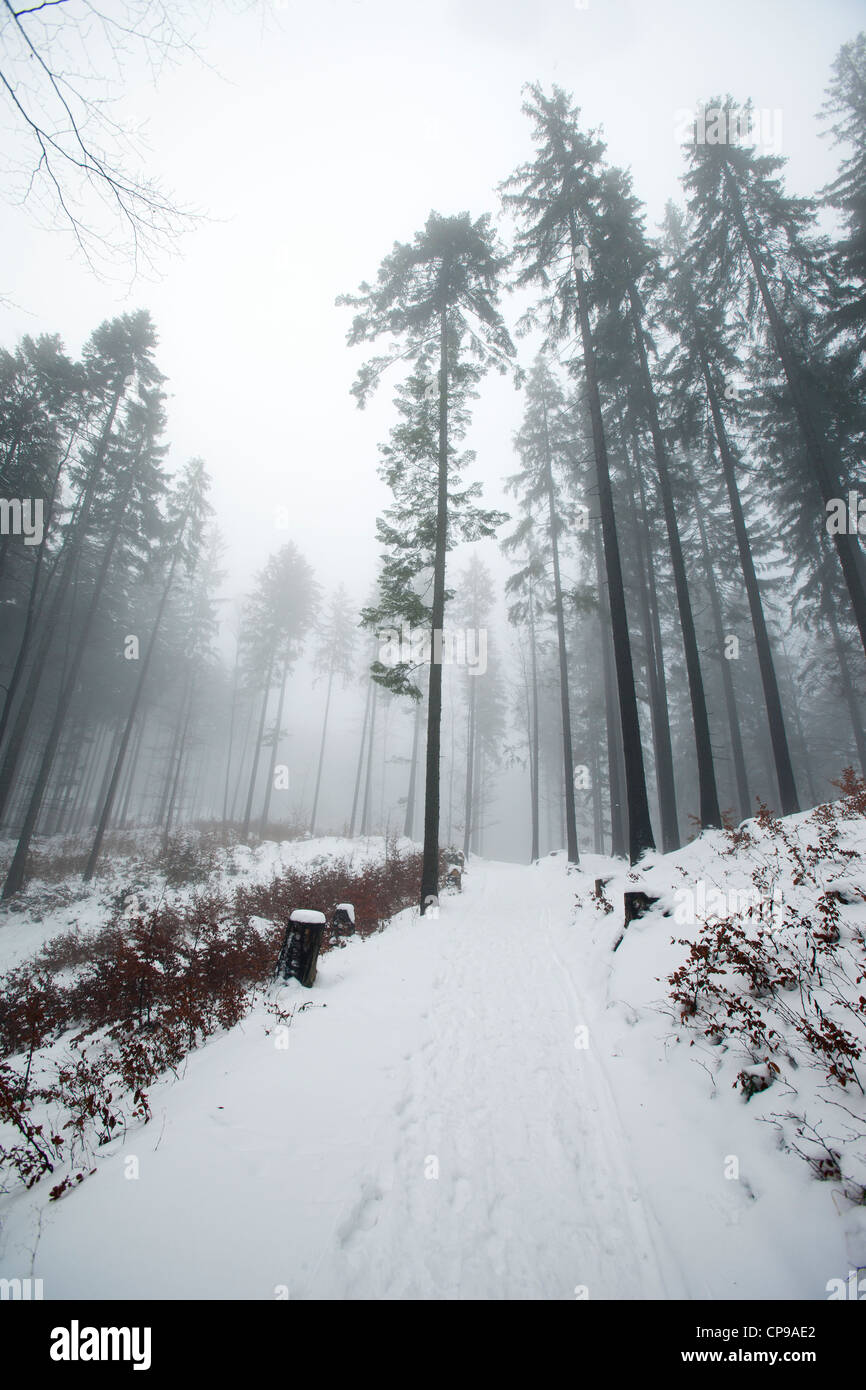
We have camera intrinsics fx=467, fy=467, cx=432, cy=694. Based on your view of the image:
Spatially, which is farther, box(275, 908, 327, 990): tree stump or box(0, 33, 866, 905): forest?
box(0, 33, 866, 905): forest

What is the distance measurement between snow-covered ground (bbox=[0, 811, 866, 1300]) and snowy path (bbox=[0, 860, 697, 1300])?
0.5 inches

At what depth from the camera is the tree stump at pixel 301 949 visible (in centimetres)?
577

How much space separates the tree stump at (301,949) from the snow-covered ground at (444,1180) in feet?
2.55

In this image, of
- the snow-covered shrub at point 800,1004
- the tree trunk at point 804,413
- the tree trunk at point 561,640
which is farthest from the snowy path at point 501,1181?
the tree trunk at point 804,413

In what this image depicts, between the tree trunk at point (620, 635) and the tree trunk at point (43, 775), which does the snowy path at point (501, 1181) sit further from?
the tree trunk at point (43, 775)

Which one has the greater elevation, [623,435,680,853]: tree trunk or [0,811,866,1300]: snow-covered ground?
[623,435,680,853]: tree trunk

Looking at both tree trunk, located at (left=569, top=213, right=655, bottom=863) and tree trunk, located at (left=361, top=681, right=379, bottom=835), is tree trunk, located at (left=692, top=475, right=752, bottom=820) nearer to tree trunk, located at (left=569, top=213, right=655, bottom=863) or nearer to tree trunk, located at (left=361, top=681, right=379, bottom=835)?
tree trunk, located at (left=569, top=213, right=655, bottom=863)

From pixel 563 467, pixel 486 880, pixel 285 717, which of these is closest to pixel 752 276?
pixel 563 467

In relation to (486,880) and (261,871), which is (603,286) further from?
(261,871)

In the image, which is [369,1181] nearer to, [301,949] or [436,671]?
[301,949]

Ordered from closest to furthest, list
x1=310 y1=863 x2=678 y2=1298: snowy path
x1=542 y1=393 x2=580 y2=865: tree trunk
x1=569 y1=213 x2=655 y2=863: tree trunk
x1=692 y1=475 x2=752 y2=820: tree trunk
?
x1=310 y1=863 x2=678 y2=1298: snowy path
x1=569 y1=213 x2=655 y2=863: tree trunk
x1=542 y1=393 x2=580 y2=865: tree trunk
x1=692 y1=475 x2=752 y2=820: tree trunk

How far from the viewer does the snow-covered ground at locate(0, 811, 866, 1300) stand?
2193 mm

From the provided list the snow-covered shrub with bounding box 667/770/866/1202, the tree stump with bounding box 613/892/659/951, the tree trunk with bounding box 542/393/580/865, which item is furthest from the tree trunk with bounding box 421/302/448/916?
the tree trunk with bounding box 542/393/580/865

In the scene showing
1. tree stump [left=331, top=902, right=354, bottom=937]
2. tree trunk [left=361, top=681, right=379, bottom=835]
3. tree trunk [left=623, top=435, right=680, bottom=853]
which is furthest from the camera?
tree trunk [left=361, top=681, right=379, bottom=835]
